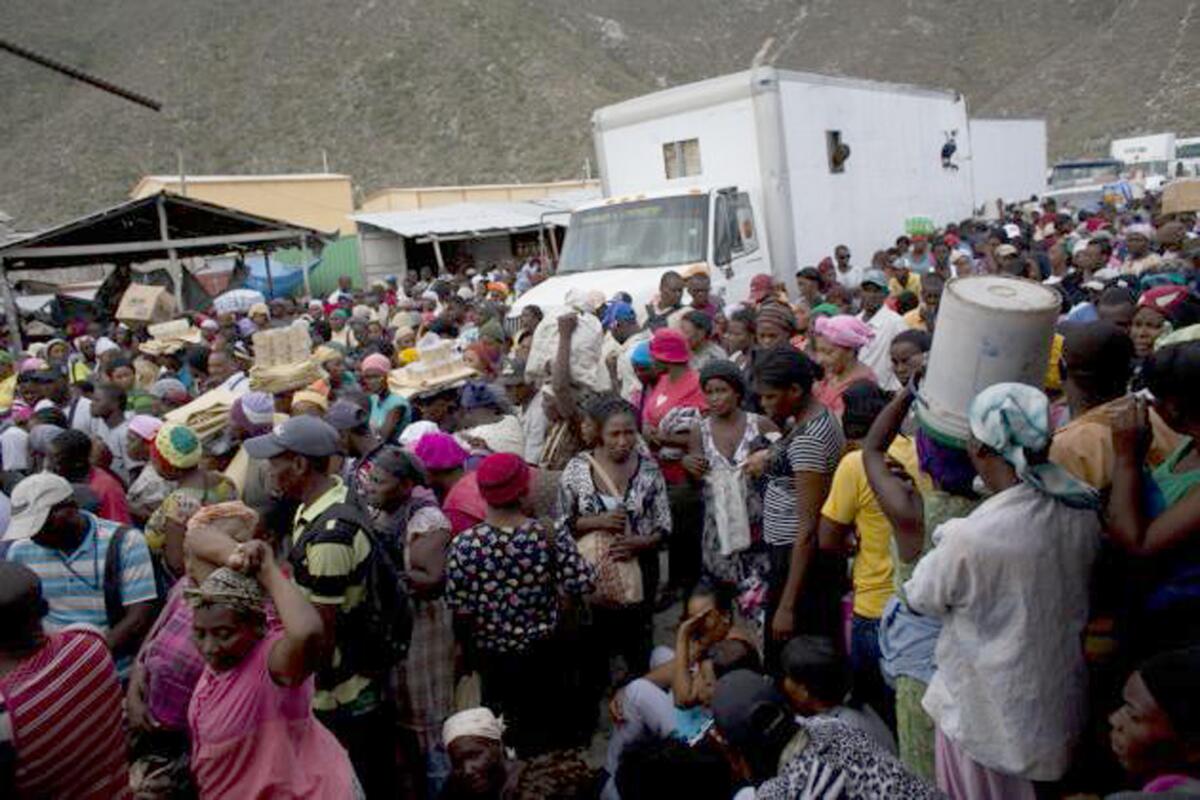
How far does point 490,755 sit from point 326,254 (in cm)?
2808

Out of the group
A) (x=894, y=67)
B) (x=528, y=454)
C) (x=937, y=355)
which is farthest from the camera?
(x=894, y=67)

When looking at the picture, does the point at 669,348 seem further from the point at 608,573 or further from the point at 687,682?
the point at 687,682

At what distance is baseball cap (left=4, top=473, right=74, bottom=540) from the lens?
140 inches

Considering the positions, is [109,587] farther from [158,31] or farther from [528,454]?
[158,31]

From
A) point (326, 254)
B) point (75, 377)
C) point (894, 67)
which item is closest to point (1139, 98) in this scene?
point (894, 67)

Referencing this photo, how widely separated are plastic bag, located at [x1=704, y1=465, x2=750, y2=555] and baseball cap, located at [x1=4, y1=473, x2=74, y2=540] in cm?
281

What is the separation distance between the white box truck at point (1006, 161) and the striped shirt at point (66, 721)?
23.8m

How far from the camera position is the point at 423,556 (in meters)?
3.81

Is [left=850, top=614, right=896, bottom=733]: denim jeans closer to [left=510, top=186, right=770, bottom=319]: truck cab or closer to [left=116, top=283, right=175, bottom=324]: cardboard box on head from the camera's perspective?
[left=510, top=186, right=770, bottom=319]: truck cab

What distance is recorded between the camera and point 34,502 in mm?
3580

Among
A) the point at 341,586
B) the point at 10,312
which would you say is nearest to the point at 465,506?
the point at 341,586

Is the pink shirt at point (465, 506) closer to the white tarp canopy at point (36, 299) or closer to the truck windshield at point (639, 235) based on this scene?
the truck windshield at point (639, 235)

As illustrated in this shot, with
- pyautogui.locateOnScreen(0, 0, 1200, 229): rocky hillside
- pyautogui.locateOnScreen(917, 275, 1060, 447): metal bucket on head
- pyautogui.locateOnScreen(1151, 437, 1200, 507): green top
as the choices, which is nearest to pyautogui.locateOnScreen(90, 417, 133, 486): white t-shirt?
pyautogui.locateOnScreen(917, 275, 1060, 447): metal bucket on head

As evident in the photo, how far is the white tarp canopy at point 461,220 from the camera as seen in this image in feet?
86.4
